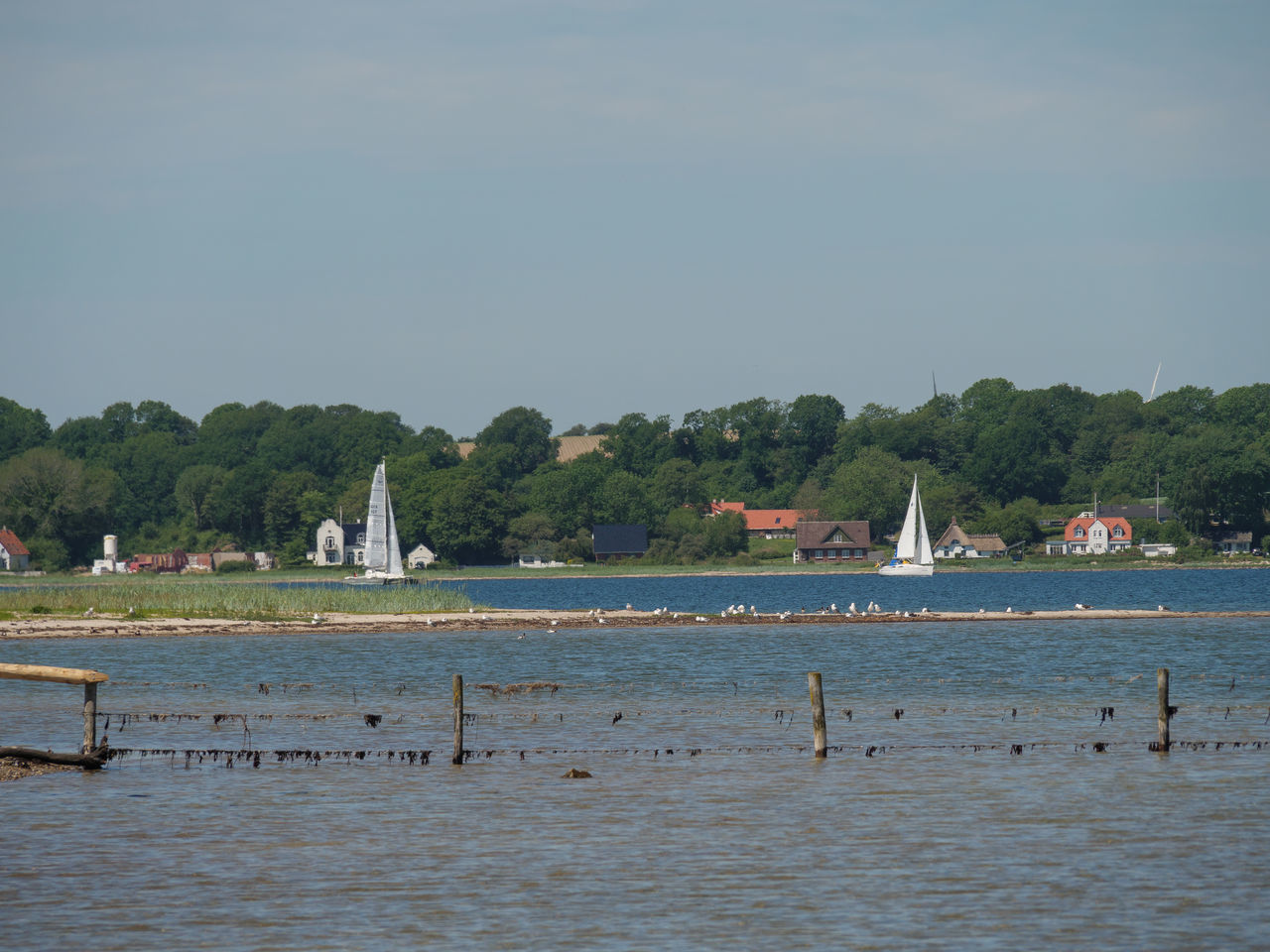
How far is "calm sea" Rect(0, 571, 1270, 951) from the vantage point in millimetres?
17172

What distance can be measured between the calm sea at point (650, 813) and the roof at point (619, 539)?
4979 inches

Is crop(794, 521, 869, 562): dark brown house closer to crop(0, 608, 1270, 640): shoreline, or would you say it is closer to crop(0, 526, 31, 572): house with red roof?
crop(0, 526, 31, 572): house with red roof

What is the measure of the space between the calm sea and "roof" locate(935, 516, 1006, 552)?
429 ft

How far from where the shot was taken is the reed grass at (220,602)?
6850cm

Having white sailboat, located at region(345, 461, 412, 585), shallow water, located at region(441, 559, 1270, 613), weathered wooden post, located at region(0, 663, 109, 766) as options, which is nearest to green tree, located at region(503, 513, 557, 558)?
shallow water, located at region(441, 559, 1270, 613)

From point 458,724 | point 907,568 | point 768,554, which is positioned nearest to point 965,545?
point 768,554

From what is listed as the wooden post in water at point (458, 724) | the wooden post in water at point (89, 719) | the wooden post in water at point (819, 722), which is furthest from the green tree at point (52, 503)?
the wooden post in water at point (819, 722)

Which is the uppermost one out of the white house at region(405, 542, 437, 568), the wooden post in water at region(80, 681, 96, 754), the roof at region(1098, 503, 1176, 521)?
the roof at region(1098, 503, 1176, 521)

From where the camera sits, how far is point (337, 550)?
584 feet

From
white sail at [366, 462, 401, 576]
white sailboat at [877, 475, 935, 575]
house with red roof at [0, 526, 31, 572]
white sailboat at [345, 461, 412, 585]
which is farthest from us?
house with red roof at [0, 526, 31, 572]

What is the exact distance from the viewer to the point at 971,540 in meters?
179

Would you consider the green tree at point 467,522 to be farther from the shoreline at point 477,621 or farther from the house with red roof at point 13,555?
the shoreline at point 477,621

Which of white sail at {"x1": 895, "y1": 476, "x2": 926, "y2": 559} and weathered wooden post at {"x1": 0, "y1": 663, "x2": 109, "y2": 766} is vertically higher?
white sail at {"x1": 895, "y1": 476, "x2": 926, "y2": 559}

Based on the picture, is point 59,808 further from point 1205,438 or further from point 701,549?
point 1205,438
